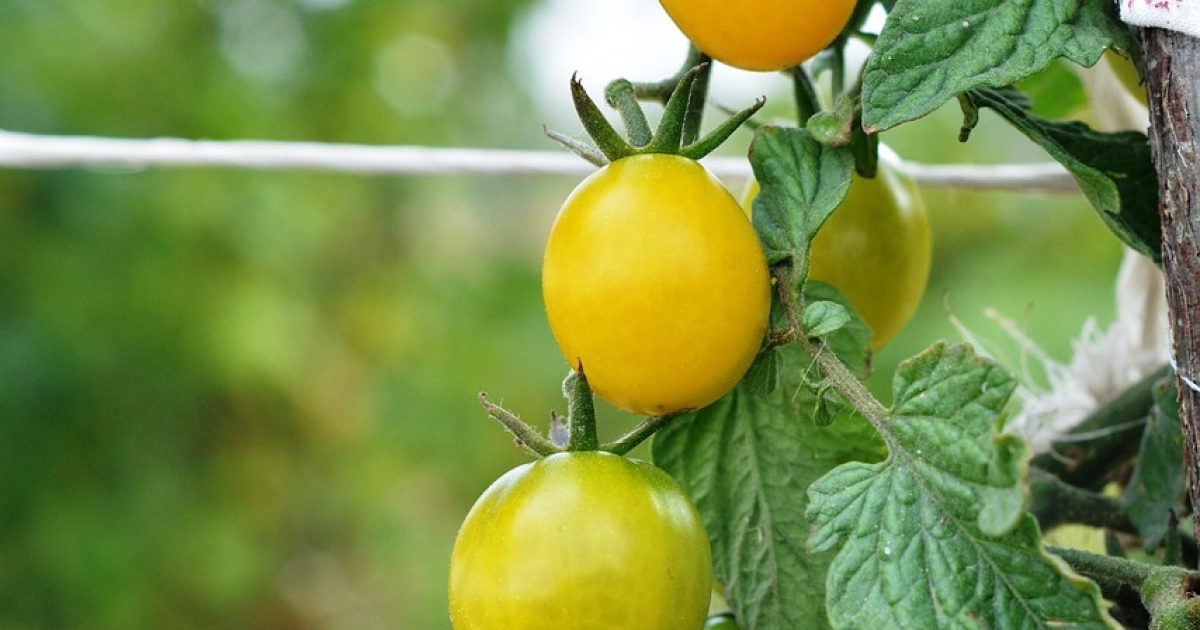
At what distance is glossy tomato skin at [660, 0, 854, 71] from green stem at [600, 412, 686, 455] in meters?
0.10

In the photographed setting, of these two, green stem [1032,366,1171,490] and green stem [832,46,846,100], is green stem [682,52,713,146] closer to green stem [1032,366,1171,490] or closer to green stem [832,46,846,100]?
green stem [832,46,846,100]

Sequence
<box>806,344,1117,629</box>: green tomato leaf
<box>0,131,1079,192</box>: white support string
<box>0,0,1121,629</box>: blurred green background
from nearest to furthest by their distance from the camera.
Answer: <box>806,344,1117,629</box>: green tomato leaf → <box>0,131,1079,192</box>: white support string → <box>0,0,1121,629</box>: blurred green background

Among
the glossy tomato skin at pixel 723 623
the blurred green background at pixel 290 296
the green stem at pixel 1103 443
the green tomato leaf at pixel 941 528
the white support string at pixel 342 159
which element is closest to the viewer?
the green tomato leaf at pixel 941 528

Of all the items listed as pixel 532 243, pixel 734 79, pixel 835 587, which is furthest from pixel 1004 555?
pixel 532 243

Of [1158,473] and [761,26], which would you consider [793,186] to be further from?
[1158,473]

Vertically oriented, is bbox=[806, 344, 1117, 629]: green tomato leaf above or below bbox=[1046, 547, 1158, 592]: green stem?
above

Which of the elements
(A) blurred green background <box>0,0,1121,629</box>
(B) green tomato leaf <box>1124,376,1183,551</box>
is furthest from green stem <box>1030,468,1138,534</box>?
(A) blurred green background <box>0,0,1121,629</box>

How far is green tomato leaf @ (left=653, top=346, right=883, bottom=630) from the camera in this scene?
34 cm

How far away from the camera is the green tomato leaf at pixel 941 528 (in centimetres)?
26

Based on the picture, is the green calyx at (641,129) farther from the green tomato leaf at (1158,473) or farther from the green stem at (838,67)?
the green tomato leaf at (1158,473)

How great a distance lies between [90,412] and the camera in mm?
1739

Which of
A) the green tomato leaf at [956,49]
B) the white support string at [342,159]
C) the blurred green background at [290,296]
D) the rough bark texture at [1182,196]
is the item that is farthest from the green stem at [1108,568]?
the blurred green background at [290,296]

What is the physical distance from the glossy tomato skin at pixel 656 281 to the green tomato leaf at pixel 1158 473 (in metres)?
0.21

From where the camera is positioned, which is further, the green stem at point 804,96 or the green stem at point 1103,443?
the green stem at point 1103,443
